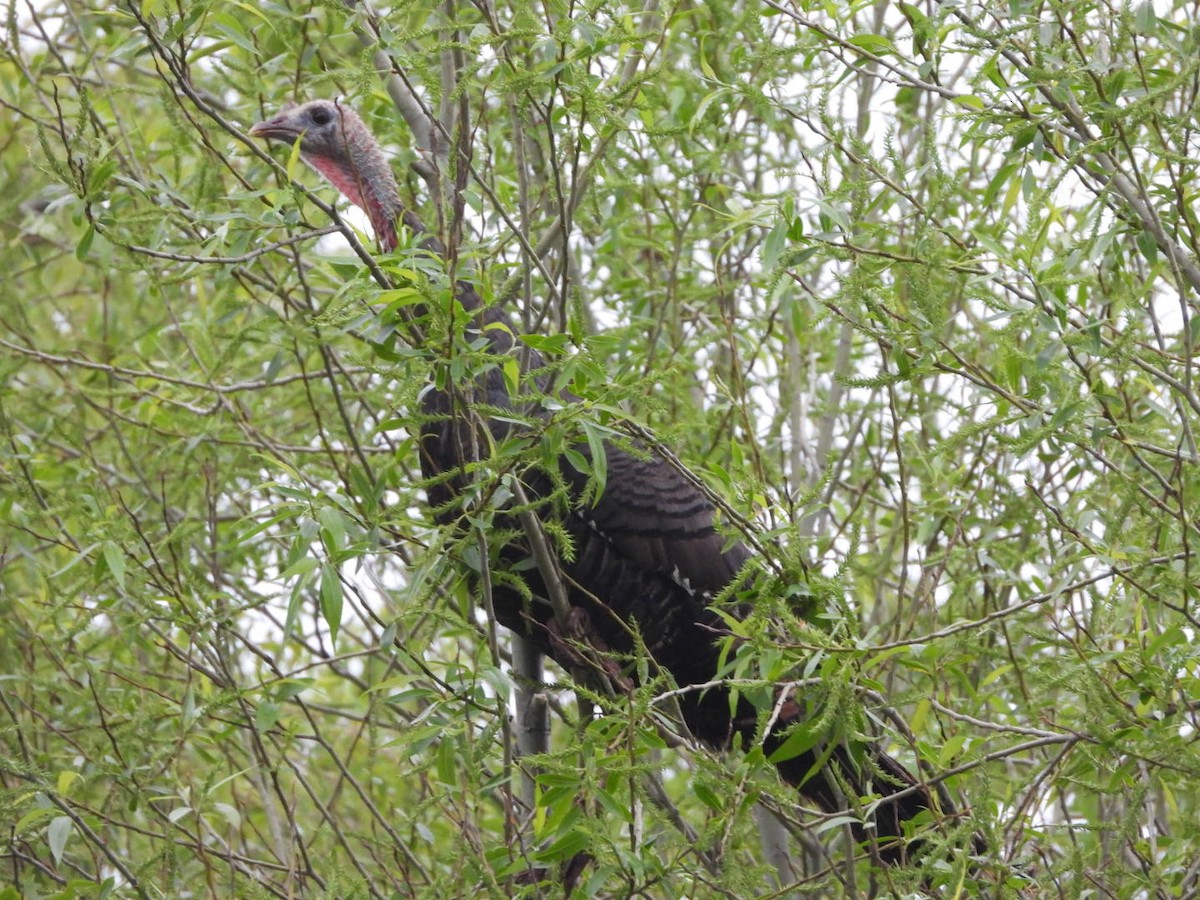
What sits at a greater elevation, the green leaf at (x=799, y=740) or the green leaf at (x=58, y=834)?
the green leaf at (x=799, y=740)

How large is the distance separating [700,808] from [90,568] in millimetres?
2508

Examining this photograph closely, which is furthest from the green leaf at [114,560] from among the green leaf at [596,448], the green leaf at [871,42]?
the green leaf at [871,42]

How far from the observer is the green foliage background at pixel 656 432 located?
3328 mm

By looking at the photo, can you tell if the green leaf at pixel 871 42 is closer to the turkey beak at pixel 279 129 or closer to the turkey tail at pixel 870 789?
the turkey tail at pixel 870 789

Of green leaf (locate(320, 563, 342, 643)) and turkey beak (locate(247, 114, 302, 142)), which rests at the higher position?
turkey beak (locate(247, 114, 302, 142))

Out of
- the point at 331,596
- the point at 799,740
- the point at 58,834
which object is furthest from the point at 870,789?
the point at 58,834

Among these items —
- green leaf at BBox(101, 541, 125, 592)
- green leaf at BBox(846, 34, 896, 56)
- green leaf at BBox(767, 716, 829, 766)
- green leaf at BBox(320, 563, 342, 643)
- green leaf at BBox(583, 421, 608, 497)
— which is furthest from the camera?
green leaf at BBox(101, 541, 125, 592)

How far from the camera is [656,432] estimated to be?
3311 mm

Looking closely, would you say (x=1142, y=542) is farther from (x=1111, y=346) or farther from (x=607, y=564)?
(x=607, y=564)

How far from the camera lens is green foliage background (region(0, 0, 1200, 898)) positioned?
3.33m

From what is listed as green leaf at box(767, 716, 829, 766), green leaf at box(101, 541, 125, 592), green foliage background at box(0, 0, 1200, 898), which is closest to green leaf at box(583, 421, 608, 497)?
green foliage background at box(0, 0, 1200, 898)

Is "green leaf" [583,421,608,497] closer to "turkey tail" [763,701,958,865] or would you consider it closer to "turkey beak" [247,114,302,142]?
"turkey tail" [763,701,958,865]

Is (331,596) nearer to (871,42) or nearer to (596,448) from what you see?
(596,448)

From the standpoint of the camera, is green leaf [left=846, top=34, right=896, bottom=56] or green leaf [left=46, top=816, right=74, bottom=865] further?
green leaf [left=846, top=34, right=896, bottom=56]
